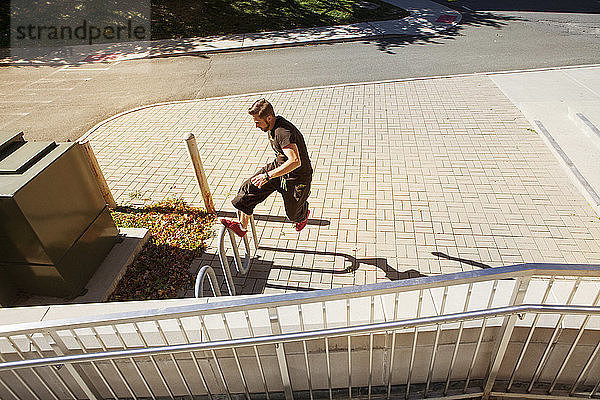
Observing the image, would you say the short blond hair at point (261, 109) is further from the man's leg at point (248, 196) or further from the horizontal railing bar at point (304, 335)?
the horizontal railing bar at point (304, 335)

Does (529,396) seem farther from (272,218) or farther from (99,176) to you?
(99,176)

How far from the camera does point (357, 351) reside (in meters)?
3.02

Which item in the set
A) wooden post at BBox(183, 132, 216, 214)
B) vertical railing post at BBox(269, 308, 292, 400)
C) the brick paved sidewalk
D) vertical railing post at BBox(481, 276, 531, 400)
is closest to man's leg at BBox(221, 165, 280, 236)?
the brick paved sidewalk

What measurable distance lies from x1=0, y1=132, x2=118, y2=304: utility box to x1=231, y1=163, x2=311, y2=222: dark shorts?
5.53ft

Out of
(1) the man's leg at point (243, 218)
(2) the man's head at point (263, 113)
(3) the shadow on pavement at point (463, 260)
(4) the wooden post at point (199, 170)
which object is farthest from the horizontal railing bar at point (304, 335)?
(4) the wooden post at point (199, 170)

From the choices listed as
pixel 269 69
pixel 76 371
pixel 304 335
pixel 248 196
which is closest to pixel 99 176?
pixel 248 196

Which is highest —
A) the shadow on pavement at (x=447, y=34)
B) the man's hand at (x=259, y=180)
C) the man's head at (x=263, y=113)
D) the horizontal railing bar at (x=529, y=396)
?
the shadow on pavement at (x=447, y=34)

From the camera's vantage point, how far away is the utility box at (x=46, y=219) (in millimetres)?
3618

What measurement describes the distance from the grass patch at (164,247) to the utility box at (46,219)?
0.53 meters

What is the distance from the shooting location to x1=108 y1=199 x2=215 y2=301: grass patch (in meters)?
4.68

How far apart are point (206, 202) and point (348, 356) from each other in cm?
361

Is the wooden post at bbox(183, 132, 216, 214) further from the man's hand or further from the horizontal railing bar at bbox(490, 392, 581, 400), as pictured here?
the horizontal railing bar at bbox(490, 392, 581, 400)

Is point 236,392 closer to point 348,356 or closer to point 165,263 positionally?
point 348,356

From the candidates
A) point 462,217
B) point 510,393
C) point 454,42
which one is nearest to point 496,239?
point 462,217
